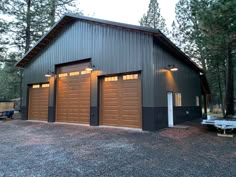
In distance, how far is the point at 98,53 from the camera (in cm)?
959

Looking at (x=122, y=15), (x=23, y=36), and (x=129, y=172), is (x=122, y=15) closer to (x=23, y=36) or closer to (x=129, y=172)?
(x=23, y=36)

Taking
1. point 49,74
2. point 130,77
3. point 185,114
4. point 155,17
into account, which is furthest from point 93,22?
point 155,17

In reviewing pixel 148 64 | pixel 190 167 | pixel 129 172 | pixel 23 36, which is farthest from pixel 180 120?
pixel 23 36

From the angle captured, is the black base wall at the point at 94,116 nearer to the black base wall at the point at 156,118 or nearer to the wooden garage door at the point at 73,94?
the wooden garage door at the point at 73,94

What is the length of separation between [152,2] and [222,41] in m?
15.7

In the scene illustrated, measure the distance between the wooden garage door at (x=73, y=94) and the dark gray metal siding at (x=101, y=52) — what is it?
55 centimetres

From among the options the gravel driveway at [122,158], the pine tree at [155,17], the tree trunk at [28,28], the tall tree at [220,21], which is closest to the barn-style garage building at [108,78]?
the tall tree at [220,21]

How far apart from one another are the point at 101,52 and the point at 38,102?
643 centimetres

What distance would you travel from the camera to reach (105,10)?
1897 centimetres

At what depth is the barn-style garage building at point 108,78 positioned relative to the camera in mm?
8000

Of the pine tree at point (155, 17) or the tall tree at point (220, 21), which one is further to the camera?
the pine tree at point (155, 17)

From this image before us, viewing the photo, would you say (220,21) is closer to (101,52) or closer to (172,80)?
(172,80)

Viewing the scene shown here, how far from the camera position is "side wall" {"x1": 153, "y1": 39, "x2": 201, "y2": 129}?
8.06 metres

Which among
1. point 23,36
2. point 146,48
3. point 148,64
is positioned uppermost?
point 23,36
